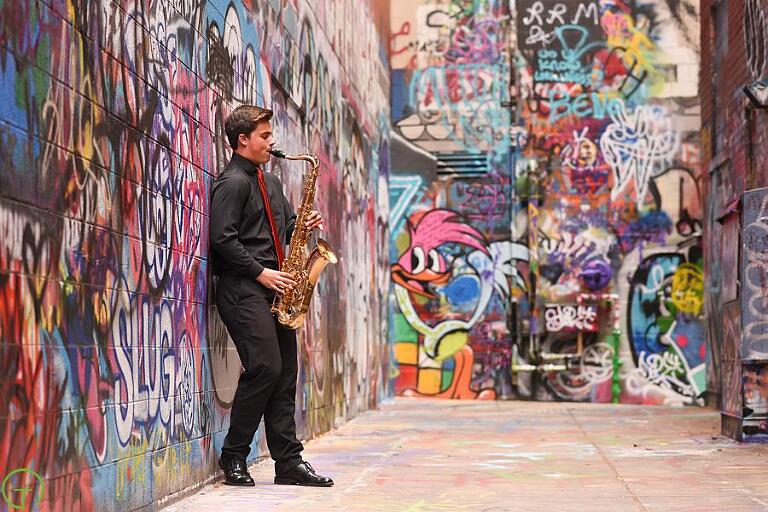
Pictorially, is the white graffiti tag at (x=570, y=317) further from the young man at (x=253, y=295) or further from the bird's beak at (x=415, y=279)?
the young man at (x=253, y=295)

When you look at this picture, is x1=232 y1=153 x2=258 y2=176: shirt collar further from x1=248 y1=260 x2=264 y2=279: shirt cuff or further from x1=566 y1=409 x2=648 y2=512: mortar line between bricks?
x1=566 y1=409 x2=648 y2=512: mortar line between bricks

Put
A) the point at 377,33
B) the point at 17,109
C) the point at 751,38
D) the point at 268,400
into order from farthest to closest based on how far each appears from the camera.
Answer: the point at 377,33 < the point at 751,38 < the point at 268,400 < the point at 17,109

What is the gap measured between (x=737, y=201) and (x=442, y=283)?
6.90 m

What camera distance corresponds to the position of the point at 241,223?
6734 mm

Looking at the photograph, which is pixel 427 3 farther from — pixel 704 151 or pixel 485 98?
pixel 704 151

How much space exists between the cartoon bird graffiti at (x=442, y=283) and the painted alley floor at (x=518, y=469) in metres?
3.56

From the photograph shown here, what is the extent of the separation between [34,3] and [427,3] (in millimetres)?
13395

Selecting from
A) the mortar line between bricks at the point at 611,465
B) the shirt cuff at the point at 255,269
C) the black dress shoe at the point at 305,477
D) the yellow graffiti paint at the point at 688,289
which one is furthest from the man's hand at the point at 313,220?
the yellow graffiti paint at the point at 688,289

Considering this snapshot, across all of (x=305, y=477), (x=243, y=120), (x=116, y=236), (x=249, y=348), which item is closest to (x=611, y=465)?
(x=305, y=477)

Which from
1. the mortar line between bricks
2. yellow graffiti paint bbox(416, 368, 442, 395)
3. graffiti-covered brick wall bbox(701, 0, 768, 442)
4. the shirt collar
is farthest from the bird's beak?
the shirt collar

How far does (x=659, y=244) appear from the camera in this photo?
16.6 m

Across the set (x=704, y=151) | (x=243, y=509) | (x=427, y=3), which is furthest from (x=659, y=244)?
(x=243, y=509)

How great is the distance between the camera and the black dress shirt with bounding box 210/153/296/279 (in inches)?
258

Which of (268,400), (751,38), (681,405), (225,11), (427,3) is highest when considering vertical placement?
(427,3)
